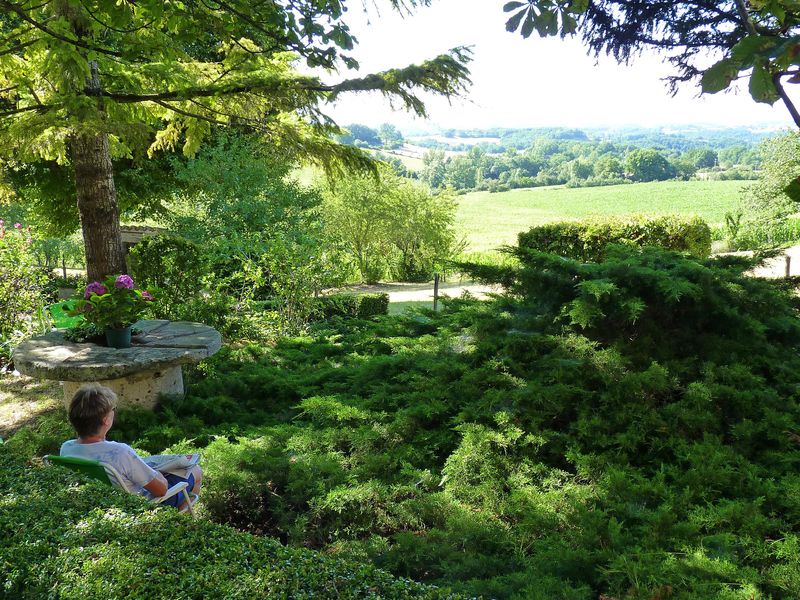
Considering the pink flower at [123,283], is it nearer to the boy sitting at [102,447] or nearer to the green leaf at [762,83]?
the boy sitting at [102,447]

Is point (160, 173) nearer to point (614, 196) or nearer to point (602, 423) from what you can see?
point (602, 423)

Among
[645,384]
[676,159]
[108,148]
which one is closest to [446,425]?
[645,384]

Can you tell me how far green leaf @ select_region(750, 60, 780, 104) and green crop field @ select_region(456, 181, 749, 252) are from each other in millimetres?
33739

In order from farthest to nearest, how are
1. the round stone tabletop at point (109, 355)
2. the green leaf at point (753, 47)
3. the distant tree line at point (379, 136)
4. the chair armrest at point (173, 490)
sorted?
the distant tree line at point (379, 136) < the round stone tabletop at point (109, 355) < the chair armrest at point (173, 490) < the green leaf at point (753, 47)

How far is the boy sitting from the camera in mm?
3037

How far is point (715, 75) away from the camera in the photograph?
1229 mm

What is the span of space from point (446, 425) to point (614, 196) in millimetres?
53538

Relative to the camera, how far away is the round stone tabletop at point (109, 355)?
180 inches

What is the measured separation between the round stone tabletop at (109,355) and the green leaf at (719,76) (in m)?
4.41

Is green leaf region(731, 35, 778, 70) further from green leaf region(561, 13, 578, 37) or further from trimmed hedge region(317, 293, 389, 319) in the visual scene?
trimmed hedge region(317, 293, 389, 319)

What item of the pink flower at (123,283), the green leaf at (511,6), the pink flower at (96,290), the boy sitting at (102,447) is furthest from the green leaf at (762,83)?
the pink flower at (96,290)

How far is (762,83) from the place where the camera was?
112 centimetres

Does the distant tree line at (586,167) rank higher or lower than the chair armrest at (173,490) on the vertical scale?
higher

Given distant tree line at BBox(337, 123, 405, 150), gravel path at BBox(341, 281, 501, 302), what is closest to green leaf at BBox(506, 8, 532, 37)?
gravel path at BBox(341, 281, 501, 302)
